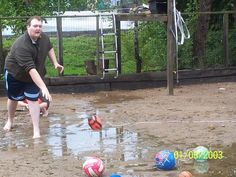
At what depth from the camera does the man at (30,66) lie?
7484 millimetres

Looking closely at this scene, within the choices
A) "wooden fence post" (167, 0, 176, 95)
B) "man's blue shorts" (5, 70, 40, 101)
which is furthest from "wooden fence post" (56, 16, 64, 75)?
"man's blue shorts" (5, 70, 40, 101)

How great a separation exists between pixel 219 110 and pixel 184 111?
0.61m

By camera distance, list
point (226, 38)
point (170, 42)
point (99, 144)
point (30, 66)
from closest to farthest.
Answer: point (99, 144), point (30, 66), point (170, 42), point (226, 38)

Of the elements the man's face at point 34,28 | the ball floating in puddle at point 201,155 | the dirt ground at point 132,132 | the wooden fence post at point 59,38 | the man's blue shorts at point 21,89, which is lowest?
the dirt ground at point 132,132

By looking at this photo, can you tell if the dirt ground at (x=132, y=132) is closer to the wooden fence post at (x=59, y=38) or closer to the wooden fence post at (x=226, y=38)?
the wooden fence post at (x=59, y=38)

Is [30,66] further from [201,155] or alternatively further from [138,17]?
[138,17]

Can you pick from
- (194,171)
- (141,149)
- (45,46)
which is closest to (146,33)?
(45,46)

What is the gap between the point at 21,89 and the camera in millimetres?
7938

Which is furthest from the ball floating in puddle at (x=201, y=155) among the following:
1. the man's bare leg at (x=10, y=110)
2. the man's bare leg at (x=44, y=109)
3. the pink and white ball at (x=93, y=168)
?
the man's bare leg at (x=44, y=109)

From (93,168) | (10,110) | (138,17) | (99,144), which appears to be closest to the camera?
(93,168)

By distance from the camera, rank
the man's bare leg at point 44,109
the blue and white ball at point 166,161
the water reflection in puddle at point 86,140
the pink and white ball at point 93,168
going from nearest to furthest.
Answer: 1. the pink and white ball at point 93,168
2. the blue and white ball at point 166,161
3. the water reflection in puddle at point 86,140
4. the man's bare leg at point 44,109

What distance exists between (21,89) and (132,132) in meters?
1.72

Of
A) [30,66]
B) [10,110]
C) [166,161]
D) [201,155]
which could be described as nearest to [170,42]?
[10,110]

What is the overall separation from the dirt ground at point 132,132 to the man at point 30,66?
1.79 ft
